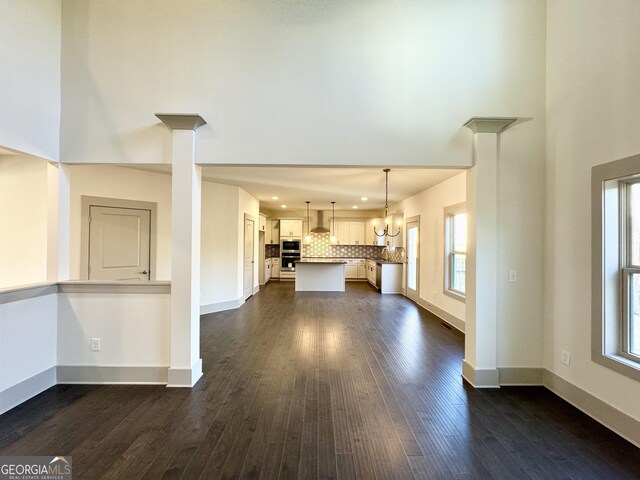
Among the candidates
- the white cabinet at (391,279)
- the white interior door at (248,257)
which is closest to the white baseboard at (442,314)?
the white cabinet at (391,279)

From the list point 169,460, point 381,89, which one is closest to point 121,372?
point 169,460

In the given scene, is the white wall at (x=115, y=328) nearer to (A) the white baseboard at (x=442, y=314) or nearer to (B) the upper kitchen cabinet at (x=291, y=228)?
(A) the white baseboard at (x=442, y=314)

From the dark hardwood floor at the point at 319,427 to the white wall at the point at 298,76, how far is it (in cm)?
224

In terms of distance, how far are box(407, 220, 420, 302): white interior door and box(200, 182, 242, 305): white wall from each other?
4024 millimetres

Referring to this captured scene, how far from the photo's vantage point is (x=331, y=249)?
1093cm

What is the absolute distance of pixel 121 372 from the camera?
293cm

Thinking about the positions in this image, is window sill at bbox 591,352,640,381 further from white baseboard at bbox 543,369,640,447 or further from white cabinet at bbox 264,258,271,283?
white cabinet at bbox 264,258,271,283

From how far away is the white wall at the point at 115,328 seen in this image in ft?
9.59

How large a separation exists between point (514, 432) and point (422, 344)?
1887mm

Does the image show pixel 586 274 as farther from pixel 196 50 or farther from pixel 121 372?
pixel 121 372

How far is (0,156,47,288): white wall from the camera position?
3.56 m

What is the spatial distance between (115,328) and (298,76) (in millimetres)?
3162

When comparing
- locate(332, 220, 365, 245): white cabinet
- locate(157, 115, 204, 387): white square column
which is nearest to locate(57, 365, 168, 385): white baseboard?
locate(157, 115, 204, 387): white square column

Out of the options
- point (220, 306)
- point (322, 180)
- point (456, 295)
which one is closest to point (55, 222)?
point (220, 306)
